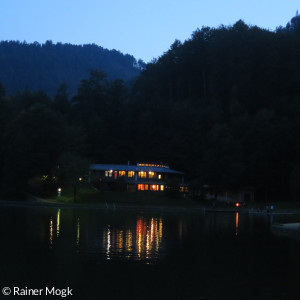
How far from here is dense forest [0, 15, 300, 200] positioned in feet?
301

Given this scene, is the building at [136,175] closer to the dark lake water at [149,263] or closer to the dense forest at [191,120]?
the dense forest at [191,120]

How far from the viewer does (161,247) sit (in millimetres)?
31906

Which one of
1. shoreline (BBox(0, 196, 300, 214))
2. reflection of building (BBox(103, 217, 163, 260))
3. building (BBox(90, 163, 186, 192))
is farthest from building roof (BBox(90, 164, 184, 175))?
reflection of building (BBox(103, 217, 163, 260))

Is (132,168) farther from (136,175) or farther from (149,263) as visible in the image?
(149,263)

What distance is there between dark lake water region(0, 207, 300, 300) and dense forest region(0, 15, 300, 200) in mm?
35932

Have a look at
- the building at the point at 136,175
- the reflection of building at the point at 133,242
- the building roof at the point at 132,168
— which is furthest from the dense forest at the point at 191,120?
the reflection of building at the point at 133,242

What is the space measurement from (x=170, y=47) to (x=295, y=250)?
131850 millimetres

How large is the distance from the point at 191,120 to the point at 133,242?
86.3m

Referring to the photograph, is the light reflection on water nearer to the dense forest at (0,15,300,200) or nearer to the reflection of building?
the reflection of building

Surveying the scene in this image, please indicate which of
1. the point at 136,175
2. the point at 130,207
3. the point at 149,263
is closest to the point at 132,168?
the point at 136,175

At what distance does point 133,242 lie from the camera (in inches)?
1332

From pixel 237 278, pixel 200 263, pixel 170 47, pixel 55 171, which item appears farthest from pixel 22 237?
pixel 170 47

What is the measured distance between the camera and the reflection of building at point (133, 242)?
28562 mm

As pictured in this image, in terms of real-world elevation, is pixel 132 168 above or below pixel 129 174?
above
